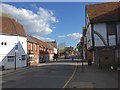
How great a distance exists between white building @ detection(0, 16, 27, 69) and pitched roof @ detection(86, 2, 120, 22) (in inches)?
515

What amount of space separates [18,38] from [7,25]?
9.90 ft

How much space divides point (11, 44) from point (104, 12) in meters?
17.6

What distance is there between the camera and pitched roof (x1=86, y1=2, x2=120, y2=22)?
114ft

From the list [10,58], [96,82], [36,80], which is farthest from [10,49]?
[96,82]

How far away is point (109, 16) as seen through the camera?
35125 mm

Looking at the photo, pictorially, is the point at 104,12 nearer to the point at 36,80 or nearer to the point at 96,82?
the point at 36,80

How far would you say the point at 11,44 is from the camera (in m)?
45.7

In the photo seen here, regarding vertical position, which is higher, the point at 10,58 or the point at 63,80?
the point at 10,58

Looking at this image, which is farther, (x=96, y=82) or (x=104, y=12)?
(x=104, y=12)

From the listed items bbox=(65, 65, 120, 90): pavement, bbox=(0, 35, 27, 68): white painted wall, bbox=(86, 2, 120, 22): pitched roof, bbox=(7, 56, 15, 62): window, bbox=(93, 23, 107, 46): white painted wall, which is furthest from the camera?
bbox=(7, 56, 15, 62): window

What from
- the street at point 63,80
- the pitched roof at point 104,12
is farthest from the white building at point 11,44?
the street at point 63,80

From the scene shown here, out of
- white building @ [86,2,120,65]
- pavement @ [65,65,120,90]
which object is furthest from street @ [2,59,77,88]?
white building @ [86,2,120,65]

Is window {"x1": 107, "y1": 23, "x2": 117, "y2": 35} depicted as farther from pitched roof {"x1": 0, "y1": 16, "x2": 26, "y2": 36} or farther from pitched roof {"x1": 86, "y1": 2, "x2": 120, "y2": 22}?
pitched roof {"x1": 0, "y1": 16, "x2": 26, "y2": 36}

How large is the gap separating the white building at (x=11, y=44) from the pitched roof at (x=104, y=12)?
42.9 ft
